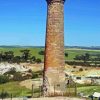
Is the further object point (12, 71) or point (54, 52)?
point (12, 71)

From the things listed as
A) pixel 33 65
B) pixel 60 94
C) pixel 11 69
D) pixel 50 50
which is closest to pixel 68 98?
pixel 60 94

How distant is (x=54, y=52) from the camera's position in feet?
79.6

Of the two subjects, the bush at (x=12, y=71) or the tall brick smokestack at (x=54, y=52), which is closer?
the tall brick smokestack at (x=54, y=52)

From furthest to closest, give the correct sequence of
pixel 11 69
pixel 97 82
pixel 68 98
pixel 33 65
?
pixel 33 65, pixel 11 69, pixel 97 82, pixel 68 98

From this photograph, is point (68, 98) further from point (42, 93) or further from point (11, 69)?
point (11, 69)

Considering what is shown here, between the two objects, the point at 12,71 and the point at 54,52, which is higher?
the point at 54,52

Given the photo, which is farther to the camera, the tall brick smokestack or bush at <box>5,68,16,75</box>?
bush at <box>5,68,16,75</box>

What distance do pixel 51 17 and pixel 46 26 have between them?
772 millimetres

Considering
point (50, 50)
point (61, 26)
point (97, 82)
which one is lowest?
point (97, 82)

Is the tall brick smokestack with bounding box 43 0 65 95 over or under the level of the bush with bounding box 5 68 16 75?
over

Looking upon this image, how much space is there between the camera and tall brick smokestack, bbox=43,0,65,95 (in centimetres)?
2427

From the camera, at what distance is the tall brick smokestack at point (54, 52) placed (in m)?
24.3

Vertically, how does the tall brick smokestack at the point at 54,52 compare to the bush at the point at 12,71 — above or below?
above

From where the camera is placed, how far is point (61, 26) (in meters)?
24.5
